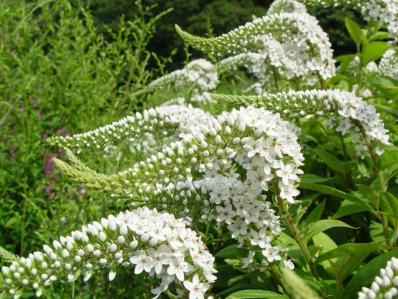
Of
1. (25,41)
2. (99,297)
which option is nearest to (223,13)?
(25,41)

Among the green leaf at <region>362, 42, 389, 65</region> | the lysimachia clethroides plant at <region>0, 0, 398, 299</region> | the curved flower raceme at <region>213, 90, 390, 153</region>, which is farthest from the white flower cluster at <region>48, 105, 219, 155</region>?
the green leaf at <region>362, 42, 389, 65</region>

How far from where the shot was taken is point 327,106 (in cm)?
237

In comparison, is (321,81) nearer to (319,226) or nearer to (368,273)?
(319,226)

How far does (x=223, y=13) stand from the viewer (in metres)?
21.5

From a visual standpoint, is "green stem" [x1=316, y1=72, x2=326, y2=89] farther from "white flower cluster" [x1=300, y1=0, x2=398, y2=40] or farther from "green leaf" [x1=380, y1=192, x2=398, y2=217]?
"green leaf" [x1=380, y1=192, x2=398, y2=217]

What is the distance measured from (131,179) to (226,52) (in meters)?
1.36

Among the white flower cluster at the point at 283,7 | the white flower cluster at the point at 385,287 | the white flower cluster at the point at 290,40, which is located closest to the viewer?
the white flower cluster at the point at 385,287

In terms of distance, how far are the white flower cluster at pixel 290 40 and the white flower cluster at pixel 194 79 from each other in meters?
0.95

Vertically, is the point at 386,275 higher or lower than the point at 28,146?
higher

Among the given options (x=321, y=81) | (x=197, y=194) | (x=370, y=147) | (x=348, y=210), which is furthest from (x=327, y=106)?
(x=321, y=81)

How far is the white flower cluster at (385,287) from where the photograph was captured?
4.25 feet

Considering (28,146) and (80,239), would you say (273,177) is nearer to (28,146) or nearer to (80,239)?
(80,239)

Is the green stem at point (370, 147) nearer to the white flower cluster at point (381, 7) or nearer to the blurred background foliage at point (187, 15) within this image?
the white flower cluster at point (381, 7)

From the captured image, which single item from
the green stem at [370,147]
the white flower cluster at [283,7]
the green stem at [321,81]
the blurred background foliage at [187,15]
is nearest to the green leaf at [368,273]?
the green stem at [370,147]
